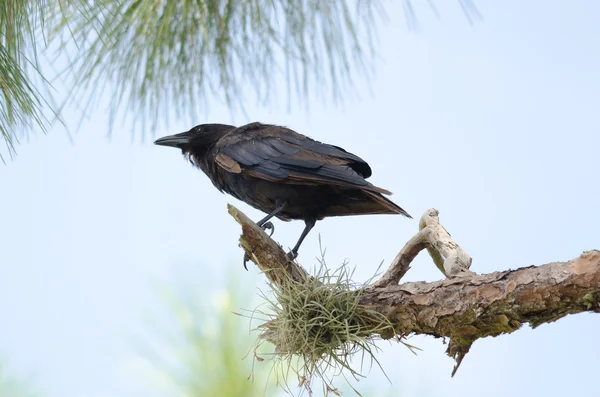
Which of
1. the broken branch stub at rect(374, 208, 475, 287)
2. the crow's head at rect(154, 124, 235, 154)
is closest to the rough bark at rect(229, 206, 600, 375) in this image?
the broken branch stub at rect(374, 208, 475, 287)

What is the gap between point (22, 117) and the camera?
2402mm

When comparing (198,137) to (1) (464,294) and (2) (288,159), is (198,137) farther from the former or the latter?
(1) (464,294)

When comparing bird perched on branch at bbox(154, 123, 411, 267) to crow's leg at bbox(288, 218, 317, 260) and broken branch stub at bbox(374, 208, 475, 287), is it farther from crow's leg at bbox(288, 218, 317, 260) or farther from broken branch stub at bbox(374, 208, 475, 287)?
broken branch stub at bbox(374, 208, 475, 287)

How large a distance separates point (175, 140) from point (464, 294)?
1.52 m

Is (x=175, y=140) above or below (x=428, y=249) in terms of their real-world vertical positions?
above

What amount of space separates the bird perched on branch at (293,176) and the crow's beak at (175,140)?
23 centimetres

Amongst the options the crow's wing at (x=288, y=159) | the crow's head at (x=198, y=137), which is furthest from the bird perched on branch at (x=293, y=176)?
the crow's head at (x=198, y=137)

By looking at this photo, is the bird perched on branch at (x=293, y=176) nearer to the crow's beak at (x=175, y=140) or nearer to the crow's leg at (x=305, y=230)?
the crow's leg at (x=305, y=230)

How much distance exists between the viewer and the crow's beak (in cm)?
321

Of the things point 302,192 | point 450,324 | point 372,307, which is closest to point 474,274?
point 450,324

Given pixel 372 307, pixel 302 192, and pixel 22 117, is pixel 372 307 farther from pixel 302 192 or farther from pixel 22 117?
pixel 22 117

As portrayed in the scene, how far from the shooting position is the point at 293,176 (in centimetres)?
269

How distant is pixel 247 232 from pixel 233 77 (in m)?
0.92

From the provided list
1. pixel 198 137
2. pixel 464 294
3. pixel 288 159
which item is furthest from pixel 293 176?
pixel 464 294
